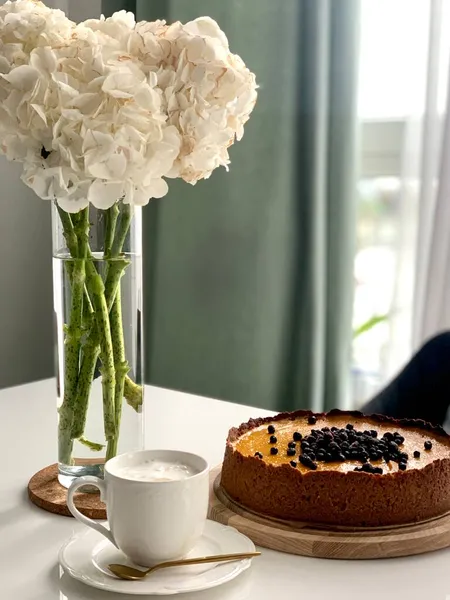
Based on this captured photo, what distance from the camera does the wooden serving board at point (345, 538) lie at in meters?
0.88

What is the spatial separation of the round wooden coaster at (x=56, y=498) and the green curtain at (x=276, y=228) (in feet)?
4.49

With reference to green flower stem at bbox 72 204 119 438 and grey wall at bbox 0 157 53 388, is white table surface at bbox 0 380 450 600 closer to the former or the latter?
green flower stem at bbox 72 204 119 438

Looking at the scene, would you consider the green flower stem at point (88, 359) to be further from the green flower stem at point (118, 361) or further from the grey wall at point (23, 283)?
the grey wall at point (23, 283)

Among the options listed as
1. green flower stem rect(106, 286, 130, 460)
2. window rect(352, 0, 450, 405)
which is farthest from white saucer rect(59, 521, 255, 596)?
window rect(352, 0, 450, 405)

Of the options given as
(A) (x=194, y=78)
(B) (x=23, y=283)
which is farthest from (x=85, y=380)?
(B) (x=23, y=283)

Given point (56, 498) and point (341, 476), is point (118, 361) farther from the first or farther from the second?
point (341, 476)

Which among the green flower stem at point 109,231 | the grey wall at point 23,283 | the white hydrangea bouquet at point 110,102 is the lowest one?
the grey wall at point 23,283

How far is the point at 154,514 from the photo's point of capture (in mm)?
797

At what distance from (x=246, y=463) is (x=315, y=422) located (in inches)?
8.4

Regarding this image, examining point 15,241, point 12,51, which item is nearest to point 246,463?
point 12,51

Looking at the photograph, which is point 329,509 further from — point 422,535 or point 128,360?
point 128,360

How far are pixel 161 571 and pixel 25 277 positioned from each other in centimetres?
221

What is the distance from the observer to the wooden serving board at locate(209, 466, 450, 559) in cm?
88

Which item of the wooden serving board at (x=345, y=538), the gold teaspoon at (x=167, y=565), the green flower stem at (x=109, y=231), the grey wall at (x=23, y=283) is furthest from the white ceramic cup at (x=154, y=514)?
the grey wall at (x=23, y=283)
